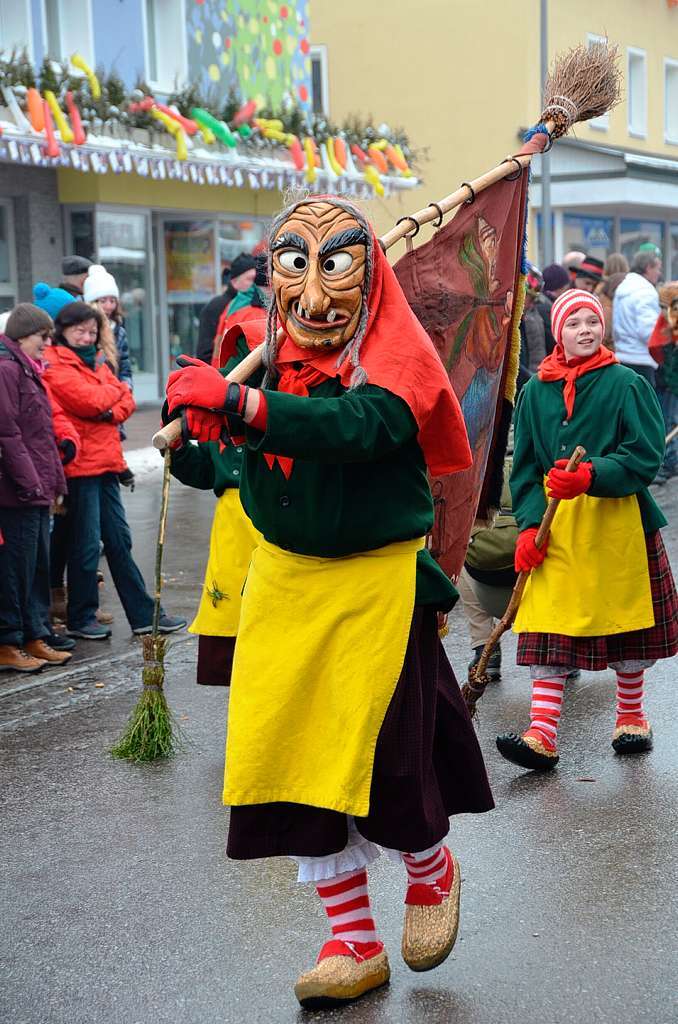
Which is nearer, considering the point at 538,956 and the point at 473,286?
the point at 538,956

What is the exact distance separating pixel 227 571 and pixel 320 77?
2481cm

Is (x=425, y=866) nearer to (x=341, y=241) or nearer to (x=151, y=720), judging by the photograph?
(x=341, y=241)

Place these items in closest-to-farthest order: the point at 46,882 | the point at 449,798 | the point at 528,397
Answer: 1. the point at 449,798
2. the point at 46,882
3. the point at 528,397

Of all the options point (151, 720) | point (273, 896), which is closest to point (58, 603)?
point (151, 720)

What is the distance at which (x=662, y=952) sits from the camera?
11.9 ft

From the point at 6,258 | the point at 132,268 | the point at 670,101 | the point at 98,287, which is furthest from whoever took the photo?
the point at 670,101

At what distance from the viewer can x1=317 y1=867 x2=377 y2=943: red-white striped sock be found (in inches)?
137

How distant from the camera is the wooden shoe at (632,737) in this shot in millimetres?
5246

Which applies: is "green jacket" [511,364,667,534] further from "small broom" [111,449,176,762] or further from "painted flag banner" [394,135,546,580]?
"small broom" [111,449,176,762]

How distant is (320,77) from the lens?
28.7 metres

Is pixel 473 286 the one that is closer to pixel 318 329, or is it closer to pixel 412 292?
pixel 412 292

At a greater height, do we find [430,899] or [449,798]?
[449,798]

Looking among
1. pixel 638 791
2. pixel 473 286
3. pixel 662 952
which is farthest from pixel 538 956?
pixel 473 286

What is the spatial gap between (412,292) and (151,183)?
14.7 metres
